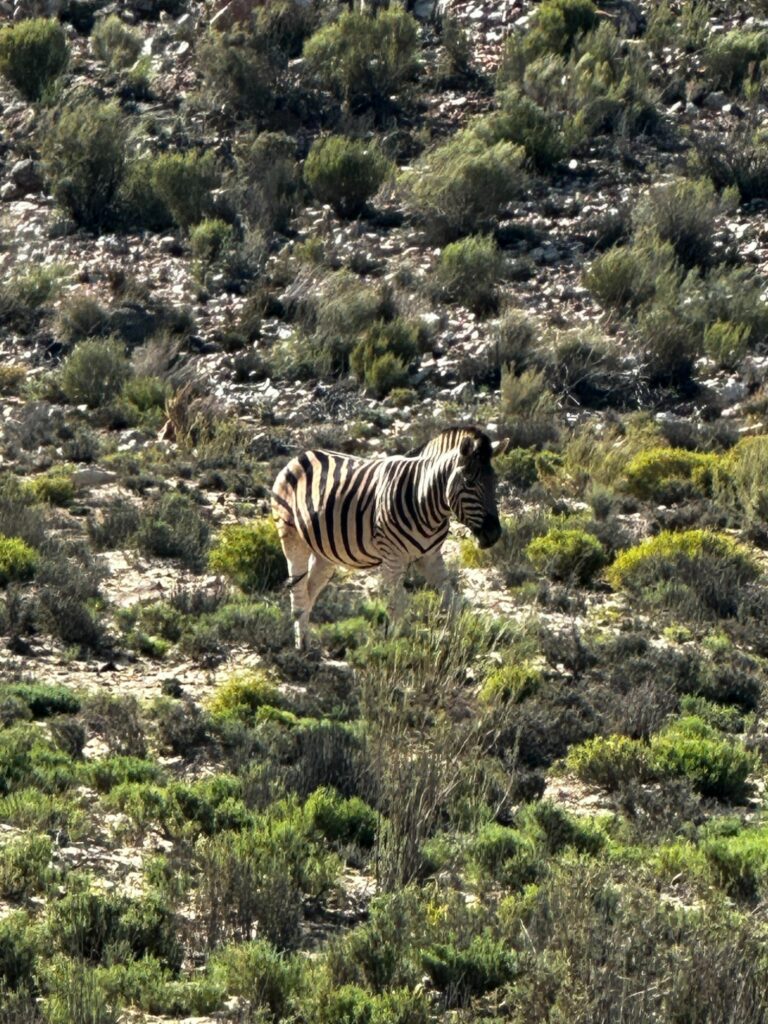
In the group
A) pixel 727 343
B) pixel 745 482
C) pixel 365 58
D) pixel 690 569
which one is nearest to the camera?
pixel 690 569

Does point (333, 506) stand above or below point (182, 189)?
above

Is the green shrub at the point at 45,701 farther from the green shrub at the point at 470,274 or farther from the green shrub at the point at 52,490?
the green shrub at the point at 470,274

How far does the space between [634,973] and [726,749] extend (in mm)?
4862

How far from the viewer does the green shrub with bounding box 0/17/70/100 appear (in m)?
34.0

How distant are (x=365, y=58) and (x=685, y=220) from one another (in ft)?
25.8

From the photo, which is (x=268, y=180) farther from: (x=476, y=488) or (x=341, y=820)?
(x=341, y=820)

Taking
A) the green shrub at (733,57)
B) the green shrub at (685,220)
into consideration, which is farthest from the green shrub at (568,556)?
the green shrub at (733,57)

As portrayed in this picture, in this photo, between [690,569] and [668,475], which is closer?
[690,569]

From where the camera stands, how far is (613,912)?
26.8ft

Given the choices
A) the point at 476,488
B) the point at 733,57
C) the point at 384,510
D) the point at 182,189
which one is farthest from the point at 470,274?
the point at 476,488

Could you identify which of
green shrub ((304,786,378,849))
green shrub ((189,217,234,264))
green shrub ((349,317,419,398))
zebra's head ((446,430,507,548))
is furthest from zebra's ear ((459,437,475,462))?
green shrub ((189,217,234,264))

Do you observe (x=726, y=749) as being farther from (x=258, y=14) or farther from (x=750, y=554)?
(x=258, y=14)

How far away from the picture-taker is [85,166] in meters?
30.0

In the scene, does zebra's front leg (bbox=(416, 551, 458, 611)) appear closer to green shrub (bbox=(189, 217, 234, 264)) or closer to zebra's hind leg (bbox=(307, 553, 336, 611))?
zebra's hind leg (bbox=(307, 553, 336, 611))
